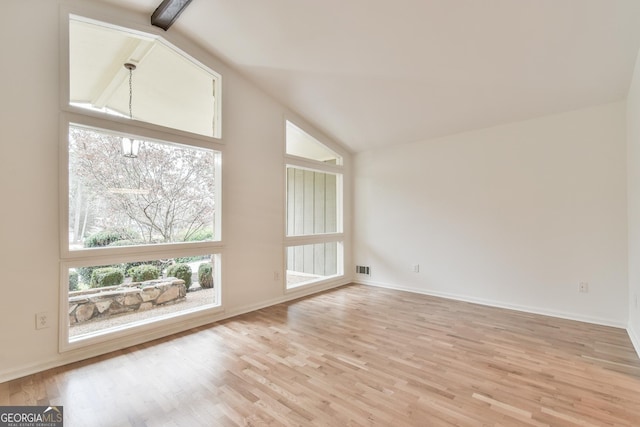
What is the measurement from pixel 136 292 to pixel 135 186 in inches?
42.6

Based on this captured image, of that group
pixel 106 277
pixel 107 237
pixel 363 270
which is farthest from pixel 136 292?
pixel 363 270

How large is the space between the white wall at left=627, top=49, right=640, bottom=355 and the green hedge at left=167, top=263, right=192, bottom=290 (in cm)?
437

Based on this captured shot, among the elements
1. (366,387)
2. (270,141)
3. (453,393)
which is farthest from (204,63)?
(453,393)

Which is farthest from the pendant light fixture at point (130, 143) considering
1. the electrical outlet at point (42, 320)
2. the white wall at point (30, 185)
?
the electrical outlet at point (42, 320)

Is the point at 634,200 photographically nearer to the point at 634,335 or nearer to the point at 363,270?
the point at 634,335

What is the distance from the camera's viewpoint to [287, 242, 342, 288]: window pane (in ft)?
16.4

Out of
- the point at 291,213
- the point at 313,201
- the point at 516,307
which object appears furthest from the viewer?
the point at 313,201

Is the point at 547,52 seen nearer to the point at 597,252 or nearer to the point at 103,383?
the point at 597,252

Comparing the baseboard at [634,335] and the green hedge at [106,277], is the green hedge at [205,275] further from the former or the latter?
the baseboard at [634,335]

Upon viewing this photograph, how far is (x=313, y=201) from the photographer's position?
5391 mm

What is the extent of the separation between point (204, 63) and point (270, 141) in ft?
3.94

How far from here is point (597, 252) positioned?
3395mm

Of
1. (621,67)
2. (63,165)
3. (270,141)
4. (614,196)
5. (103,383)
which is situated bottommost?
(103,383)

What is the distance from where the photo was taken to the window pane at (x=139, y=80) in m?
2.75
